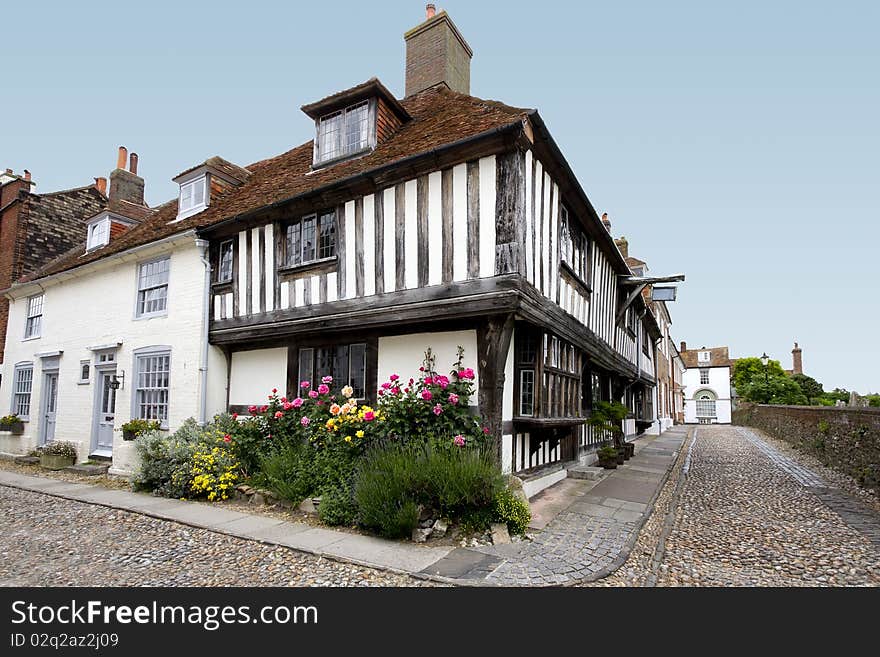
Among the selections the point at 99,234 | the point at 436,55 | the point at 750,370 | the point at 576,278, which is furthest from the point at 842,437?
the point at 750,370

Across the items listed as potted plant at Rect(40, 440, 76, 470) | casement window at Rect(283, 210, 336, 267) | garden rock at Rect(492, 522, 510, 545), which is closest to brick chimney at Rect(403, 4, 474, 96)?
casement window at Rect(283, 210, 336, 267)

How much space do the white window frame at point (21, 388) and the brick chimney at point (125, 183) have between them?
20.8ft

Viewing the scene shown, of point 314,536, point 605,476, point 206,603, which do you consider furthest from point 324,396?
point 605,476

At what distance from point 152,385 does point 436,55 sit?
9671 mm

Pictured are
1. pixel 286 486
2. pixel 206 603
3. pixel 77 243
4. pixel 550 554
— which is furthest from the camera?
pixel 77 243

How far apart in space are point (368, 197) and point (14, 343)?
1364cm

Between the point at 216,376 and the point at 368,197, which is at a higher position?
the point at 368,197

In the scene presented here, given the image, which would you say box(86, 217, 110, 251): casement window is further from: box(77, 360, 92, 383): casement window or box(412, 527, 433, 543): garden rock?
box(412, 527, 433, 543): garden rock

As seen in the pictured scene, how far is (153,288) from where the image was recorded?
1141 cm

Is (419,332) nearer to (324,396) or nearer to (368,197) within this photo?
(324,396)

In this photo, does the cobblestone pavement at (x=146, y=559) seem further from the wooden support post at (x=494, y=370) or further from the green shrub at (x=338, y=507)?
the wooden support post at (x=494, y=370)

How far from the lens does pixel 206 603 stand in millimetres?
3957

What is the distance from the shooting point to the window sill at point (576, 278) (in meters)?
8.55

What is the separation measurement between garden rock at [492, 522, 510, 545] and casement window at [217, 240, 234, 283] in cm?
739
